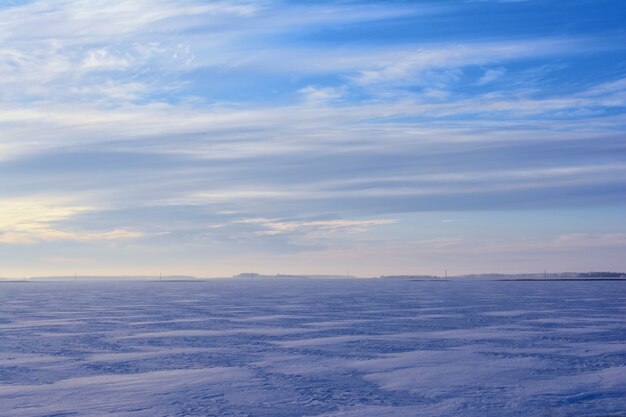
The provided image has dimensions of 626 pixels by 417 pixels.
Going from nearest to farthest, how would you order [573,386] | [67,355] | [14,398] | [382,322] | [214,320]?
1. [14,398]
2. [573,386]
3. [67,355]
4. [382,322]
5. [214,320]

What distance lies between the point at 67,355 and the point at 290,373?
657 cm

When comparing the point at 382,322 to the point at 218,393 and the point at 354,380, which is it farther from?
the point at 218,393

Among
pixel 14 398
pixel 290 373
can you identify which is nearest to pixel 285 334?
pixel 290 373

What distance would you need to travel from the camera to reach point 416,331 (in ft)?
82.1

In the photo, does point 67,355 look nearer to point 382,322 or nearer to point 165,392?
point 165,392

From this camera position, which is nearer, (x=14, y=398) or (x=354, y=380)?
(x=14, y=398)

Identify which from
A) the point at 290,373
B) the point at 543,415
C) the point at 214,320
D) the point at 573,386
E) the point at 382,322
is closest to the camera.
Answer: the point at 543,415

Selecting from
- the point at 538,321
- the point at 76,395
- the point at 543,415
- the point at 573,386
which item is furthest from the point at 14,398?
the point at 538,321

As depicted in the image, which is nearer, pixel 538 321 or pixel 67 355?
pixel 67 355

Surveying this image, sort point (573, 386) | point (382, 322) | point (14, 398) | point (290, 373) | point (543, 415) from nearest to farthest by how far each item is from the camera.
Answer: point (543, 415) → point (14, 398) → point (573, 386) → point (290, 373) → point (382, 322)

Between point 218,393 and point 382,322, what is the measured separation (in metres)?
16.8

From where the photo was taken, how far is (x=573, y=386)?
46.5ft

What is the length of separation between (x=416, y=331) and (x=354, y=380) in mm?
10445

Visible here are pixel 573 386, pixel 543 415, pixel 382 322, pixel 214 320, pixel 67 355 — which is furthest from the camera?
pixel 214 320
